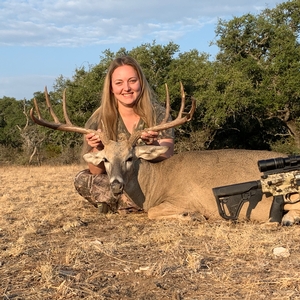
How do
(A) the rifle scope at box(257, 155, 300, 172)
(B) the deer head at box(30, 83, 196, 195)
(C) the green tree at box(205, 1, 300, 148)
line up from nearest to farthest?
(A) the rifle scope at box(257, 155, 300, 172), (B) the deer head at box(30, 83, 196, 195), (C) the green tree at box(205, 1, 300, 148)

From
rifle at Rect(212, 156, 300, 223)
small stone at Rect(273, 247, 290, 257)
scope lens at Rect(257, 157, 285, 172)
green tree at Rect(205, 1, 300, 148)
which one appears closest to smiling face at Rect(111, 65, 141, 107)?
rifle at Rect(212, 156, 300, 223)

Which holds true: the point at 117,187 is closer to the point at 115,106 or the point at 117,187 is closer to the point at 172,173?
the point at 172,173

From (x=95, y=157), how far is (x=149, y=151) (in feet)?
2.24

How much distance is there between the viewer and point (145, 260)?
10.8 feet

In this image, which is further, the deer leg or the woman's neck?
the woman's neck

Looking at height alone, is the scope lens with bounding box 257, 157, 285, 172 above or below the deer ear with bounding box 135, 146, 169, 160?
below

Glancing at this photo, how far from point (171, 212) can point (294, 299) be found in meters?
2.81

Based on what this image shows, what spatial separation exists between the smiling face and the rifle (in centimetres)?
205

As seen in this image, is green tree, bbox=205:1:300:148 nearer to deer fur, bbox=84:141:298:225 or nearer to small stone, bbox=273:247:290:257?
deer fur, bbox=84:141:298:225

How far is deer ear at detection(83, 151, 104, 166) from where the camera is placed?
543 centimetres

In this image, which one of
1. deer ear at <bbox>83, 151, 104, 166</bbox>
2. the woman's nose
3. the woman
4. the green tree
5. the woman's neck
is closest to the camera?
deer ear at <bbox>83, 151, 104, 166</bbox>

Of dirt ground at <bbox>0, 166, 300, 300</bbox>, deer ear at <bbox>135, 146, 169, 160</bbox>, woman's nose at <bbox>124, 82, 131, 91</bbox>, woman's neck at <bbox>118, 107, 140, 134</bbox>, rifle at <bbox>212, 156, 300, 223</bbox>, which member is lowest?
dirt ground at <bbox>0, 166, 300, 300</bbox>

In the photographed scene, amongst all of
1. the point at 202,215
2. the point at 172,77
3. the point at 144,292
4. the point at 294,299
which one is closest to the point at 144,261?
the point at 144,292

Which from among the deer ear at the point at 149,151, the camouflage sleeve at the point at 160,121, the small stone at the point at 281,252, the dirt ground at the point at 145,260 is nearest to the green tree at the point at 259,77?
the camouflage sleeve at the point at 160,121
